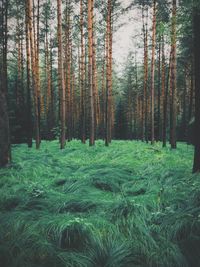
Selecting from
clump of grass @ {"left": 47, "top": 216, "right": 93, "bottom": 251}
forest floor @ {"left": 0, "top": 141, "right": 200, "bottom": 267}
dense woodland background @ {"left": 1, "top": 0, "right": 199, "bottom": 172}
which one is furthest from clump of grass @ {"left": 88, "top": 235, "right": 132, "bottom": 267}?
dense woodland background @ {"left": 1, "top": 0, "right": 199, "bottom": 172}

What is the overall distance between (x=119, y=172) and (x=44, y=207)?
9.65 ft

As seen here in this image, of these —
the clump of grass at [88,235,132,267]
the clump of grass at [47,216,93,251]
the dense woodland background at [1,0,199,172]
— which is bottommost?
the clump of grass at [88,235,132,267]

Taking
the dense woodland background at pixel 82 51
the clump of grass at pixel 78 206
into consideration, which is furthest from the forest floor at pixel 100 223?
the dense woodland background at pixel 82 51

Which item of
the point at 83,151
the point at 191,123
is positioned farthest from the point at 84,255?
the point at 191,123

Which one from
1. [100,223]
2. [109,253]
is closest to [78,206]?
Result: [100,223]

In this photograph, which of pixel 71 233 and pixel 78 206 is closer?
pixel 71 233

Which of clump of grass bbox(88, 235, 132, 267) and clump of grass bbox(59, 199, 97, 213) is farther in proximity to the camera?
clump of grass bbox(59, 199, 97, 213)

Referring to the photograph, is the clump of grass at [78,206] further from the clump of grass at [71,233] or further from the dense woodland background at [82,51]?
the dense woodland background at [82,51]

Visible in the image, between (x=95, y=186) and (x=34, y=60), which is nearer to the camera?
(x=95, y=186)

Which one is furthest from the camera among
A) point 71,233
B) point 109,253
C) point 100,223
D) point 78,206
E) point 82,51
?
point 82,51

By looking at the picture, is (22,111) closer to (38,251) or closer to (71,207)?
(71,207)

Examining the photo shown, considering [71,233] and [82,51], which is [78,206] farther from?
[82,51]

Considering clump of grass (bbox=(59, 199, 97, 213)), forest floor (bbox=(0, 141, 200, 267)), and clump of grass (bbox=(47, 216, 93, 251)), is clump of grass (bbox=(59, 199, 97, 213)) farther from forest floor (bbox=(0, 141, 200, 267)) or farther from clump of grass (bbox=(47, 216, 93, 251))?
clump of grass (bbox=(47, 216, 93, 251))

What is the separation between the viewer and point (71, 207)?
14.8 feet
